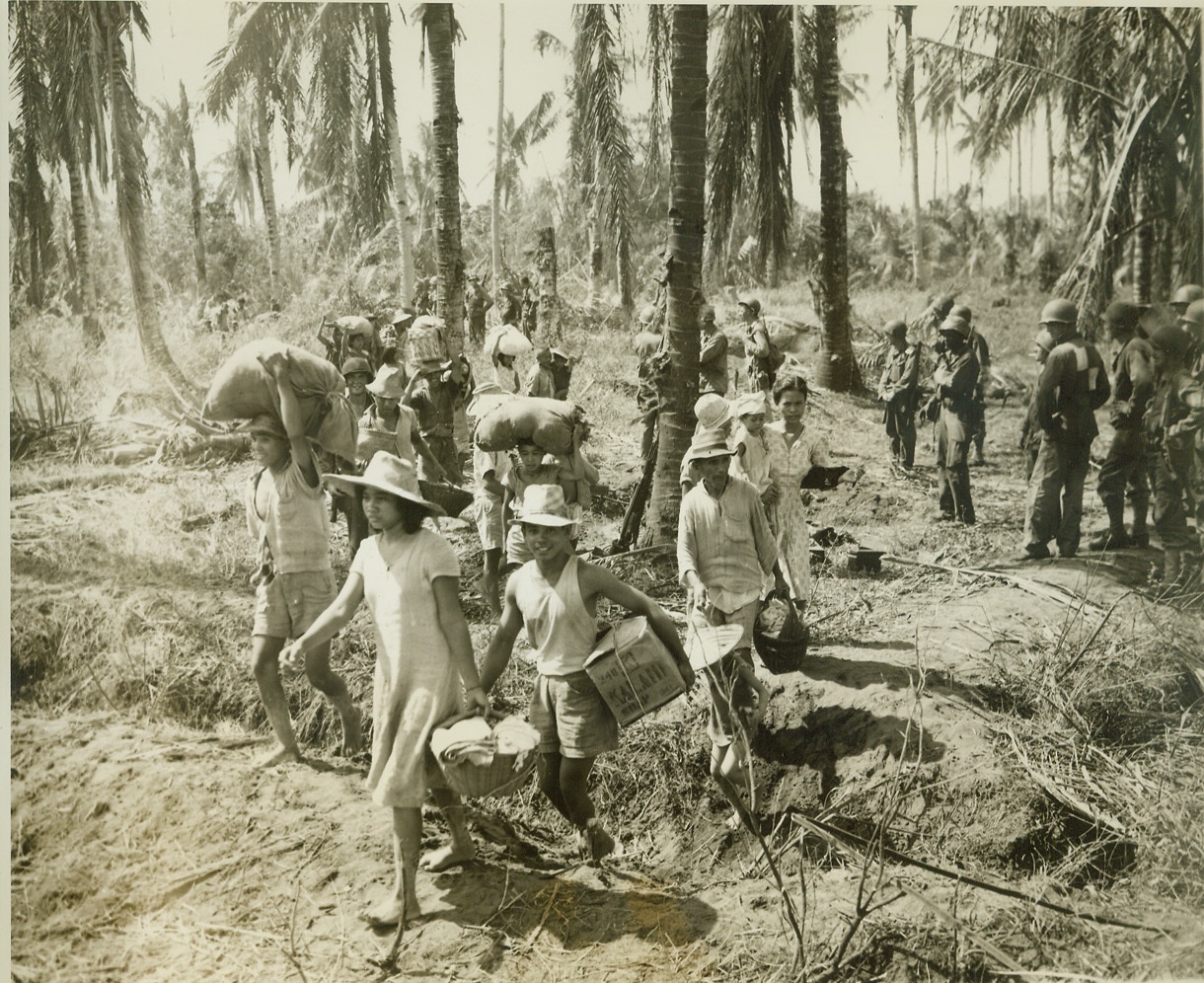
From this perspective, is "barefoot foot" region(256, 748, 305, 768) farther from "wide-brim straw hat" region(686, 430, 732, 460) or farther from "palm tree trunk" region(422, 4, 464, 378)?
"palm tree trunk" region(422, 4, 464, 378)

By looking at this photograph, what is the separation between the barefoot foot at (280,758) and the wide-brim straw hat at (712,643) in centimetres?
202

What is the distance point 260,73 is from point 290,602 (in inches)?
112

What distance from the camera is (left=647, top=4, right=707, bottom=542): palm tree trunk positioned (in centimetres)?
575

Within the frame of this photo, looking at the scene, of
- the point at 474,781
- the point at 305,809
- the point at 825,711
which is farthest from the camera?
the point at 825,711

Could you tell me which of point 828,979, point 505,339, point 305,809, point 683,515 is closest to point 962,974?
point 828,979

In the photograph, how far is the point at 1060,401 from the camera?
20.9ft

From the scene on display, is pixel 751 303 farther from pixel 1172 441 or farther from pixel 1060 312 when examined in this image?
pixel 1172 441

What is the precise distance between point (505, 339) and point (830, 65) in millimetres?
2630

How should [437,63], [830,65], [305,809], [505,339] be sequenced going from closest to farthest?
[305,809] → [830,65] → [437,63] → [505,339]

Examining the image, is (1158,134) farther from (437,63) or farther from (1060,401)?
(437,63)

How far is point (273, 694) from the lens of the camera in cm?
461

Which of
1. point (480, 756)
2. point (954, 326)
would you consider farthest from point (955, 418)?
point (480, 756)

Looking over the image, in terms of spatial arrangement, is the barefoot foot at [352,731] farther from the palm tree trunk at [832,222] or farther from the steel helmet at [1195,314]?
the steel helmet at [1195,314]

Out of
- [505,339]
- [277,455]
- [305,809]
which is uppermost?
[505,339]
